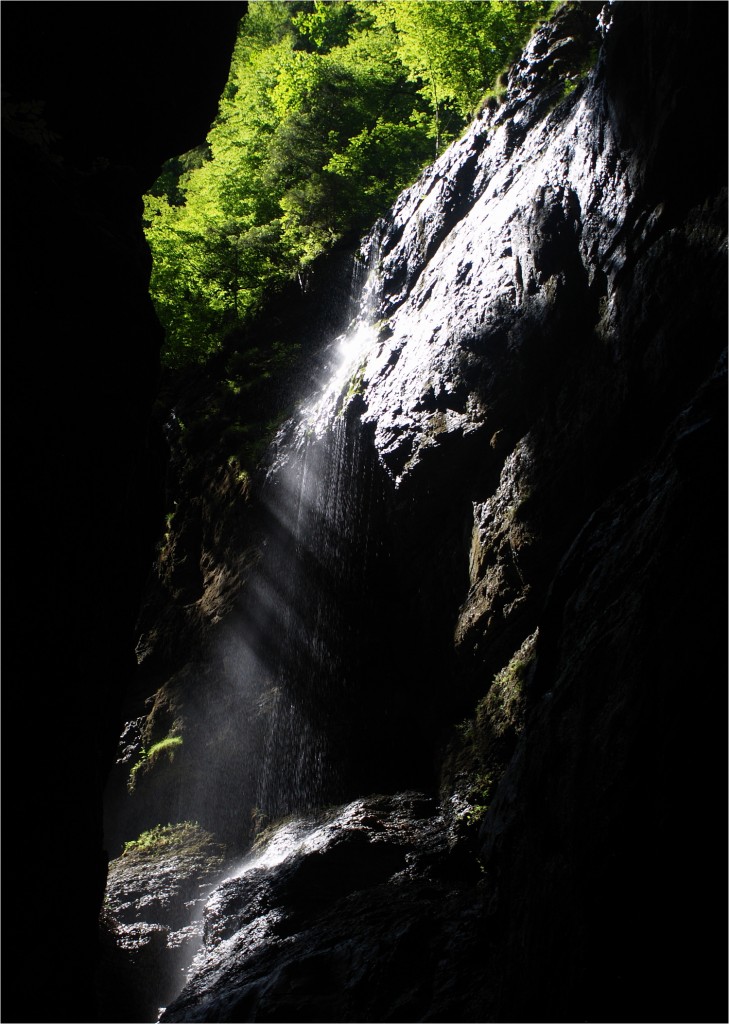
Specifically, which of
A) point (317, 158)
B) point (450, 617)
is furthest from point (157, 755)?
point (317, 158)

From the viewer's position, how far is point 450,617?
891cm

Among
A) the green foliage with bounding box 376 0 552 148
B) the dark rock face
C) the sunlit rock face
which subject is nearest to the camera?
the sunlit rock face

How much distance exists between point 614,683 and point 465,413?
20.4 ft

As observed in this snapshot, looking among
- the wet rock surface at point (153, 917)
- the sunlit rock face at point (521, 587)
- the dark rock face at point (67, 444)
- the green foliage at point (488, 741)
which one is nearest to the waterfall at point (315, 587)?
the sunlit rock face at point (521, 587)

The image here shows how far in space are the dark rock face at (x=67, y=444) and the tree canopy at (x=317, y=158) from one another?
10167mm

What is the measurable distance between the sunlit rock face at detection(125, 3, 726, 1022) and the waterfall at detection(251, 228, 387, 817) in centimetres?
6

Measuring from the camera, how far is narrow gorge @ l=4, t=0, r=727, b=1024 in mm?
2984

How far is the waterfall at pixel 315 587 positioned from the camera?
402 inches

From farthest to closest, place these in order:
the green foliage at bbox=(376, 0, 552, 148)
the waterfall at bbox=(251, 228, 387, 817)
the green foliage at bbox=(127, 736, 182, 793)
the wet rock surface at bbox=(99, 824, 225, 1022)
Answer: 1. the green foliage at bbox=(376, 0, 552, 148)
2. the green foliage at bbox=(127, 736, 182, 793)
3. the waterfall at bbox=(251, 228, 387, 817)
4. the wet rock surface at bbox=(99, 824, 225, 1022)

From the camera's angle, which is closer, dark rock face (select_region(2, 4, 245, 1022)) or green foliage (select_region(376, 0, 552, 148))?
dark rock face (select_region(2, 4, 245, 1022))

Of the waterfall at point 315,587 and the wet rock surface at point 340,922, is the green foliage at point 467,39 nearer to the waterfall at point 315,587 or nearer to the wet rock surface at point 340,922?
the waterfall at point 315,587

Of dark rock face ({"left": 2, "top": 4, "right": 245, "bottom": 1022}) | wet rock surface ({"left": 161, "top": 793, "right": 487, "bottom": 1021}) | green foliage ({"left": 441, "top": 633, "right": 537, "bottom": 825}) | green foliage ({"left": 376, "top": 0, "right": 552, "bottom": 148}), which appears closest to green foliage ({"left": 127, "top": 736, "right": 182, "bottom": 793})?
wet rock surface ({"left": 161, "top": 793, "right": 487, "bottom": 1021})

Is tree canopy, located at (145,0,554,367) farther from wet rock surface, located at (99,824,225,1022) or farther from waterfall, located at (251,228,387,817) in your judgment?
wet rock surface, located at (99,824,225,1022)

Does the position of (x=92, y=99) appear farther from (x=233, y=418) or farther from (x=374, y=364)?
(x=233, y=418)
